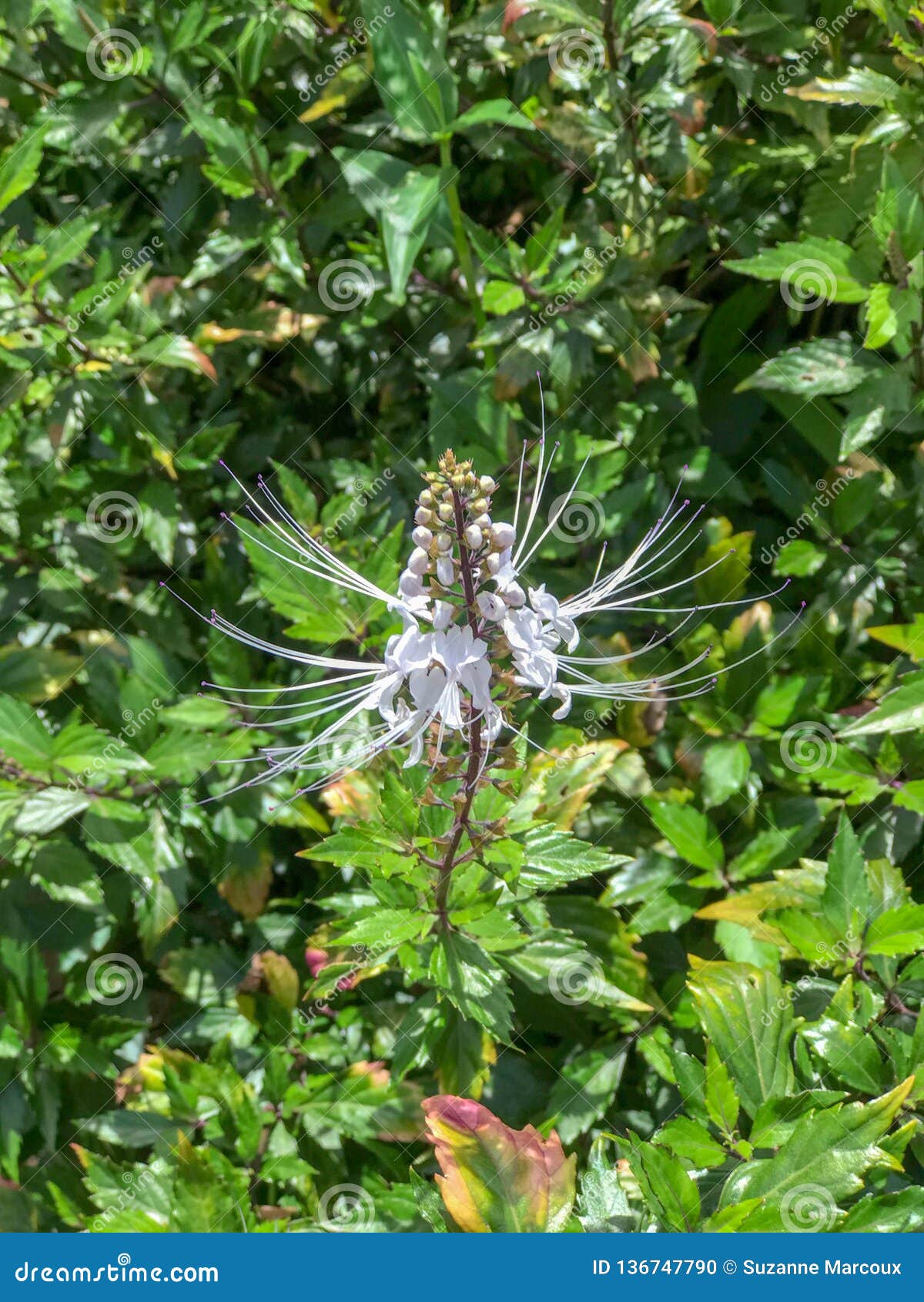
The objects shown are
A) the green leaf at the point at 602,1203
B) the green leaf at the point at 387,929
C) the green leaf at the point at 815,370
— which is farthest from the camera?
the green leaf at the point at 815,370

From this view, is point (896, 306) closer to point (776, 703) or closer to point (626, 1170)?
point (776, 703)

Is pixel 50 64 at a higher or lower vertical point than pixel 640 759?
higher

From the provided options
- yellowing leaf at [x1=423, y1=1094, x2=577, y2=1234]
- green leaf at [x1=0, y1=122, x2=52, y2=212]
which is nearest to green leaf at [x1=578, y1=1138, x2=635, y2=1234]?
yellowing leaf at [x1=423, y1=1094, x2=577, y2=1234]

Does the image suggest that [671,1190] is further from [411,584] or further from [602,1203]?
[411,584]

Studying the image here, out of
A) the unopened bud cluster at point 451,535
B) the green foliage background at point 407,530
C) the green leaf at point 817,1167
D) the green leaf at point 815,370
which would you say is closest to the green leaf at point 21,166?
the green foliage background at point 407,530

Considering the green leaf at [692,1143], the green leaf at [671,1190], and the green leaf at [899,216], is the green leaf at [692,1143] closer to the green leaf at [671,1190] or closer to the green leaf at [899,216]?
the green leaf at [671,1190]

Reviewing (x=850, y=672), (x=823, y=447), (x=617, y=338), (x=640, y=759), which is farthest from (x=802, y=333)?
(x=640, y=759)
